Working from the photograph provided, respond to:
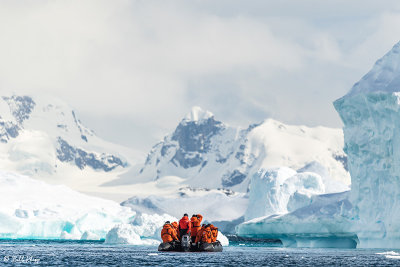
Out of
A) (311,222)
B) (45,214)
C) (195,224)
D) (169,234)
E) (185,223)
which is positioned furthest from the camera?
(45,214)

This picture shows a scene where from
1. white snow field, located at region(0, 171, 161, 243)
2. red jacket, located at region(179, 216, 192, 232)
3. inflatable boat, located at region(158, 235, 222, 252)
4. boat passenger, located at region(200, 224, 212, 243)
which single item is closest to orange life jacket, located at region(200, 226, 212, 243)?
boat passenger, located at region(200, 224, 212, 243)

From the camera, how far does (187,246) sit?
54812 millimetres

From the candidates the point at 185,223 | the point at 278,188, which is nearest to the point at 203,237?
the point at 185,223

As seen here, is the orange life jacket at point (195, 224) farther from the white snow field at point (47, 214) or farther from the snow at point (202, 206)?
the snow at point (202, 206)

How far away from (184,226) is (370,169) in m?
16.6

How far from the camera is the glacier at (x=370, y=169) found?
58750 millimetres

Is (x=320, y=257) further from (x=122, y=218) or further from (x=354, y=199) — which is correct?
(x=122, y=218)

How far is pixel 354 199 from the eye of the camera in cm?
6300

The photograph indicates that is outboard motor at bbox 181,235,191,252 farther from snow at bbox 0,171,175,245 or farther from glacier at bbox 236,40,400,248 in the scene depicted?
snow at bbox 0,171,175,245

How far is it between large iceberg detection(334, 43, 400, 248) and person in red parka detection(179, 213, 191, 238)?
49.6 feet

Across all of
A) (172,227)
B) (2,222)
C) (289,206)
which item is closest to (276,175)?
(289,206)

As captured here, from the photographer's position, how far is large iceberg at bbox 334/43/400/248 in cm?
5847

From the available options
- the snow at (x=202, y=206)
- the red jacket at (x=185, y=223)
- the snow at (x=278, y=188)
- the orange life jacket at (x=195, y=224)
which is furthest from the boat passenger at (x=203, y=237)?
the snow at (x=202, y=206)

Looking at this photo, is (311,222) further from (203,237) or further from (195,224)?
(195,224)
